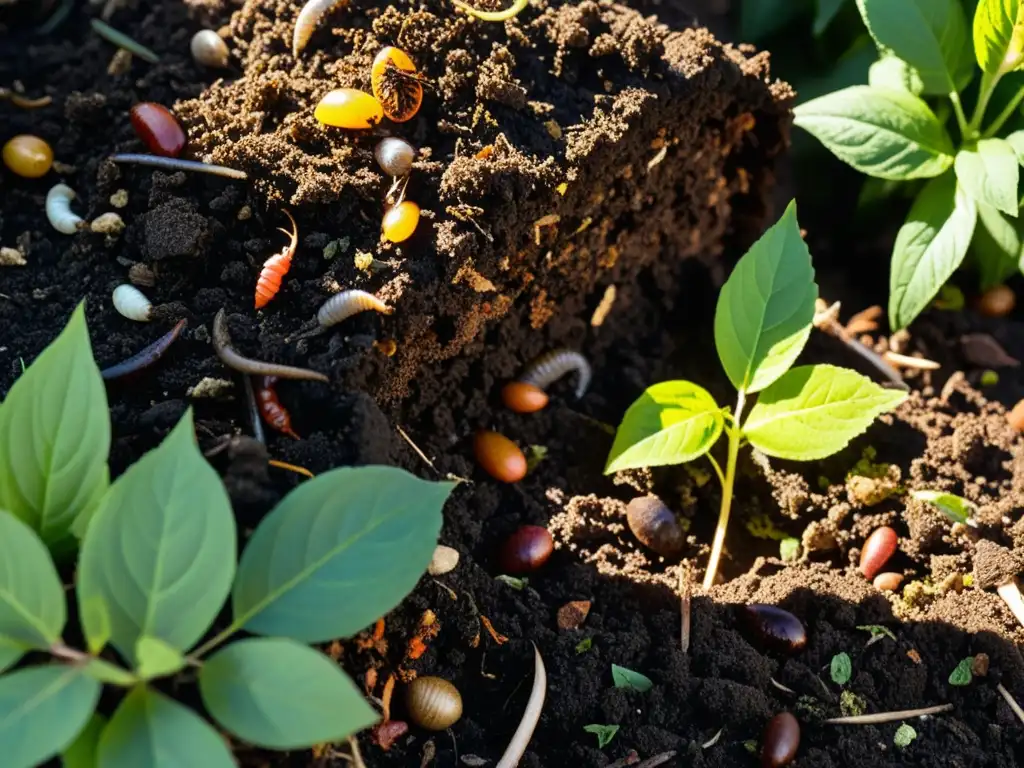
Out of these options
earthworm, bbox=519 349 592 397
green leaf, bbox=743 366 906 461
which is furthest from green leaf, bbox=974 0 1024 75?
earthworm, bbox=519 349 592 397

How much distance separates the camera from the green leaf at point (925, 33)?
1.89 meters

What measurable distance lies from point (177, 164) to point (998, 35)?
5.14 feet

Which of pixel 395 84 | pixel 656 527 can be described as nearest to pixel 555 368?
pixel 656 527

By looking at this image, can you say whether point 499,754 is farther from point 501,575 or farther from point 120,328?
point 120,328

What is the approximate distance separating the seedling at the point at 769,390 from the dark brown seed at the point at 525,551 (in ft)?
0.62

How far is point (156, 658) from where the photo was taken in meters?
0.99

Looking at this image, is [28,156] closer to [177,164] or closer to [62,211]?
[62,211]

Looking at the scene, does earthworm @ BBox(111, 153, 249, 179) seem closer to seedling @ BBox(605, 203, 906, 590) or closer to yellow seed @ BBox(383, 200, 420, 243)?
yellow seed @ BBox(383, 200, 420, 243)

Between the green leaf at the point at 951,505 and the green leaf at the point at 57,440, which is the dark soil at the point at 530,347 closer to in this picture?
the green leaf at the point at 951,505

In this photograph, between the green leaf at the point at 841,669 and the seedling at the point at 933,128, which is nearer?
the green leaf at the point at 841,669

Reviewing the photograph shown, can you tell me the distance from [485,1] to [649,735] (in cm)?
137

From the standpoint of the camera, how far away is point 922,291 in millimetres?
1985

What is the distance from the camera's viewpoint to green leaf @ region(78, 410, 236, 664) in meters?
1.07

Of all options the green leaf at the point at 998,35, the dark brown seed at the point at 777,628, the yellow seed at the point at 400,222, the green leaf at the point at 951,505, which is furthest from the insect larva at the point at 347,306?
the green leaf at the point at 998,35
